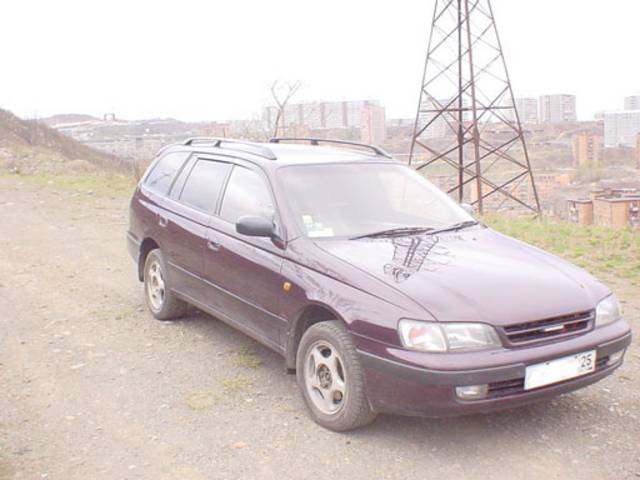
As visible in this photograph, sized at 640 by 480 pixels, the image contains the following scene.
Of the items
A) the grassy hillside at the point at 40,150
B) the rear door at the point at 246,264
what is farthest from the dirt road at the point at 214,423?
the grassy hillside at the point at 40,150

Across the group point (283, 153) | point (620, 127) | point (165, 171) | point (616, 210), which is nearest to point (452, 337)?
point (283, 153)

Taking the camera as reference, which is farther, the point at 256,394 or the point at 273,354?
the point at 273,354

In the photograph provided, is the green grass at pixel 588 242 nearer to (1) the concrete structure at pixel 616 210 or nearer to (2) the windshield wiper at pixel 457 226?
(1) the concrete structure at pixel 616 210

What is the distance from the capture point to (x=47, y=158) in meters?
25.4

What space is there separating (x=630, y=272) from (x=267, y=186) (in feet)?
15.9

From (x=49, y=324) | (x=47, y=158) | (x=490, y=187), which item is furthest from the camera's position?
(x=47, y=158)

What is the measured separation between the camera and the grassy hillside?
23.3m

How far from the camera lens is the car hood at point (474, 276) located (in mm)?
3631

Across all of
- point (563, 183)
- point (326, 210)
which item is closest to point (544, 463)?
point (326, 210)

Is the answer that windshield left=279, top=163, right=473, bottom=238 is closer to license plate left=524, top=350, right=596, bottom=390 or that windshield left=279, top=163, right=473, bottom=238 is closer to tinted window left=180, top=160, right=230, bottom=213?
tinted window left=180, top=160, right=230, bottom=213

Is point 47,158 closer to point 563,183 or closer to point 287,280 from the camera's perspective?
point 563,183

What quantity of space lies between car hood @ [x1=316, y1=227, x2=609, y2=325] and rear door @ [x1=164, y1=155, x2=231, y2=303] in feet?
4.61

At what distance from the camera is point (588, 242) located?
9.45 meters

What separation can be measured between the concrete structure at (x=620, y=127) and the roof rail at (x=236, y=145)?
23518 millimetres
